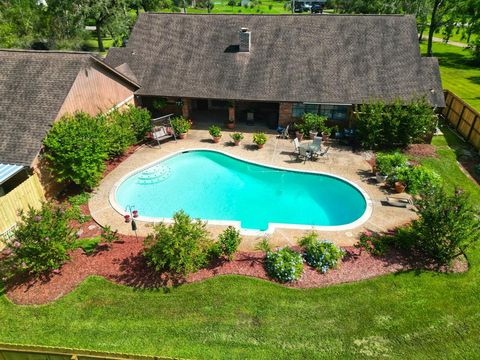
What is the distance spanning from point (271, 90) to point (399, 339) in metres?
17.7

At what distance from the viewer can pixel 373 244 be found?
14094 millimetres

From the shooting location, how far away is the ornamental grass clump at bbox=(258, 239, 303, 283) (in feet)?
41.0

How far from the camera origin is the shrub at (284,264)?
41.0 feet

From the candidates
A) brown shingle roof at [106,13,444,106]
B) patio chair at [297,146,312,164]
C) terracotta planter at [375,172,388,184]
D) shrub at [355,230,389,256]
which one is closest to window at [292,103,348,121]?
brown shingle roof at [106,13,444,106]

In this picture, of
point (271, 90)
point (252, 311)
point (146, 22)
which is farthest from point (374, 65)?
point (252, 311)

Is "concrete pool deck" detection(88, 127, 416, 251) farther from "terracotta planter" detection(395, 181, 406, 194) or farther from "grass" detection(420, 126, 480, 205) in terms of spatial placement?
"grass" detection(420, 126, 480, 205)

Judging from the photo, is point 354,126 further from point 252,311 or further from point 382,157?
point 252,311

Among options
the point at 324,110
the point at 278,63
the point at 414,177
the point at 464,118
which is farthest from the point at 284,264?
the point at 464,118

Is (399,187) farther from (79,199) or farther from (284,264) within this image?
(79,199)

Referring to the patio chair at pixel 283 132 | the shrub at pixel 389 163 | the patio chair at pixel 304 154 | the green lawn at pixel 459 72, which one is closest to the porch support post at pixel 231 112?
the patio chair at pixel 283 132

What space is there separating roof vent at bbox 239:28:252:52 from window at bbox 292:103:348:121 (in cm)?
615

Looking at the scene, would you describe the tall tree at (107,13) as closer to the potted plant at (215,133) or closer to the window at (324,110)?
the potted plant at (215,133)

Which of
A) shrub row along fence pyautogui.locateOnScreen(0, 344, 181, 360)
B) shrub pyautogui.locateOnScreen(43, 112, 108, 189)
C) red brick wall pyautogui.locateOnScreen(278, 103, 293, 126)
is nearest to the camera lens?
shrub row along fence pyautogui.locateOnScreen(0, 344, 181, 360)

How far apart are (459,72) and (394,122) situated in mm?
27318
